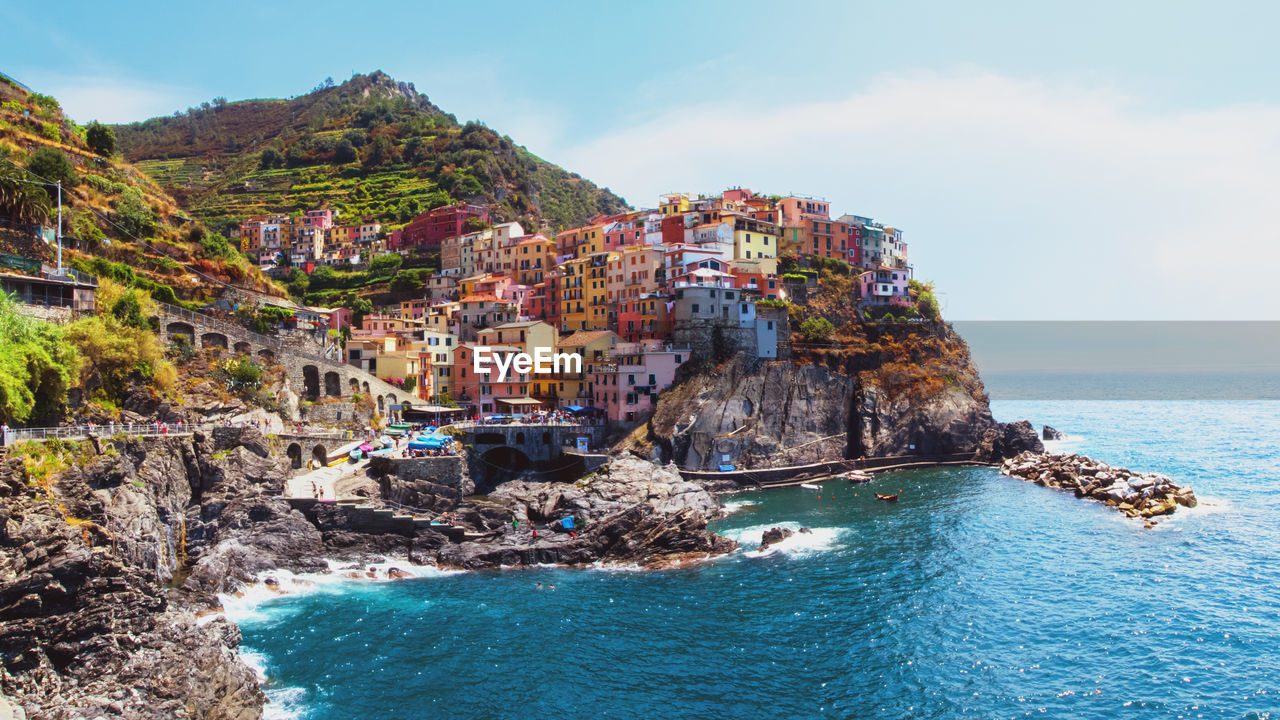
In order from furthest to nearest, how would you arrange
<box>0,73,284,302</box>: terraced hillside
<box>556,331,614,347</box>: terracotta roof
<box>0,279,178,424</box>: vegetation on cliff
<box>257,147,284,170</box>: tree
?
<box>257,147,284,170</box>: tree → <box>556,331,614,347</box>: terracotta roof → <box>0,73,284,302</box>: terraced hillside → <box>0,279,178,424</box>: vegetation on cliff

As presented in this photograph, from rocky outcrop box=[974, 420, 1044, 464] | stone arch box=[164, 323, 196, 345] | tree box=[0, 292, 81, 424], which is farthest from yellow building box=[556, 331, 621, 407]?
tree box=[0, 292, 81, 424]

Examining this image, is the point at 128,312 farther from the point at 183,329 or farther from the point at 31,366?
the point at 31,366

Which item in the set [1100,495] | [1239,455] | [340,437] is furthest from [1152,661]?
[1239,455]

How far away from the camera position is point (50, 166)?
6091 centimetres

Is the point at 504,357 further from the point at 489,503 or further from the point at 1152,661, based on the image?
the point at 1152,661

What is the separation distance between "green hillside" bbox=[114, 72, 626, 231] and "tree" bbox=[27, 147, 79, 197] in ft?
238

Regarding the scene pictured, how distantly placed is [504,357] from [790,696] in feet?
176

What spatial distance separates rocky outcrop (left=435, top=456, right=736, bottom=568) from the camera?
4981cm

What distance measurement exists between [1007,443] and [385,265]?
86739mm

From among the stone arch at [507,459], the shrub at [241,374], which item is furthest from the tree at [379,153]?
the shrub at [241,374]

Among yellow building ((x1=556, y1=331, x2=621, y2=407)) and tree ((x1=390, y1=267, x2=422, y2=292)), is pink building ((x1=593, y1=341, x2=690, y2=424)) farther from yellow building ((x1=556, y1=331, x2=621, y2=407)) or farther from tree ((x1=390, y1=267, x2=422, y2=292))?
tree ((x1=390, y1=267, x2=422, y2=292))

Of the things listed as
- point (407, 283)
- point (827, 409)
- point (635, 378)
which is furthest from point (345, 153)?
point (827, 409)

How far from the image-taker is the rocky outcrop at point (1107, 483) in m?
59.2

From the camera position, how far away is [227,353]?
2356 inches
